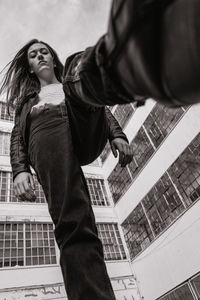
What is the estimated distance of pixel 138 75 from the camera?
71cm

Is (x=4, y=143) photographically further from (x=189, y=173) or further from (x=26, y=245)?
(x=189, y=173)

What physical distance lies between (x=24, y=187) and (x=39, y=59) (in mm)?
1075

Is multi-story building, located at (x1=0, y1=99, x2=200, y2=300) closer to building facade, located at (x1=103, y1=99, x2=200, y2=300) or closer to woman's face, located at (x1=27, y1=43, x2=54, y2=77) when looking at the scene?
building facade, located at (x1=103, y1=99, x2=200, y2=300)

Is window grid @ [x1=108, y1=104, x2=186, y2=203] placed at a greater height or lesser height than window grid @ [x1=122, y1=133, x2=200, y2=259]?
greater

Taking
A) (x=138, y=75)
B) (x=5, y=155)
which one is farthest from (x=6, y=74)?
(x=5, y=155)

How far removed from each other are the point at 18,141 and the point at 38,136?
397 millimetres

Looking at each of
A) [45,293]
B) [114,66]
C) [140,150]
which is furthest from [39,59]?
[140,150]

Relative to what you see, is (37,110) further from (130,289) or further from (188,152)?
(130,289)

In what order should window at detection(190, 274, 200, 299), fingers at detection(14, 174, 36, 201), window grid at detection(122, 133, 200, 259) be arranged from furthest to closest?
window grid at detection(122, 133, 200, 259)
window at detection(190, 274, 200, 299)
fingers at detection(14, 174, 36, 201)

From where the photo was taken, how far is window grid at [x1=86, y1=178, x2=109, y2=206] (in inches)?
575

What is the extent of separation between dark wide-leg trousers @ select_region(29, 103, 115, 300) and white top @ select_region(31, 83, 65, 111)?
12cm

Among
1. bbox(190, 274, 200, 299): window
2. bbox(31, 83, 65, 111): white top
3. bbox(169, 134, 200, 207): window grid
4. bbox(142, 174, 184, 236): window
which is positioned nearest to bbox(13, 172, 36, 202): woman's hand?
bbox(31, 83, 65, 111): white top

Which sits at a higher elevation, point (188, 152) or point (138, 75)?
point (188, 152)

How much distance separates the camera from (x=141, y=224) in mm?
12719
